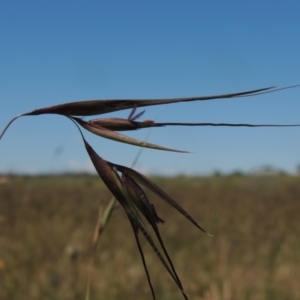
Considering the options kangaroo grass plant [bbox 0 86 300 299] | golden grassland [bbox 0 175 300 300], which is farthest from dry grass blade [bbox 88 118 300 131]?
golden grassland [bbox 0 175 300 300]

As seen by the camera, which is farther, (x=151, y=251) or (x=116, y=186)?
(x=151, y=251)

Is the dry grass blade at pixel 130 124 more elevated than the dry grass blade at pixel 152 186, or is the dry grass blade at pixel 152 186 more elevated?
the dry grass blade at pixel 130 124

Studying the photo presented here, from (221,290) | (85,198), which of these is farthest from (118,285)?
(85,198)

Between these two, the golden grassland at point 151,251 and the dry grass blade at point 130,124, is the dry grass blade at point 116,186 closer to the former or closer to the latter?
the dry grass blade at point 130,124

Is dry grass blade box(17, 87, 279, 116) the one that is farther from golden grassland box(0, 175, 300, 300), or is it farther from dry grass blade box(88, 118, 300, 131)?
golden grassland box(0, 175, 300, 300)

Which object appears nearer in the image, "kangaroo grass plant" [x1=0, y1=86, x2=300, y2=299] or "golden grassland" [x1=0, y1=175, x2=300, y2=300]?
"kangaroo grass plant" [x1=0, y1=86, x2=300, y2=299]

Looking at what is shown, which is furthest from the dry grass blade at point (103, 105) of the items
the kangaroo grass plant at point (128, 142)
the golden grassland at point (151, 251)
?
the golden grassland at point (151, 251)

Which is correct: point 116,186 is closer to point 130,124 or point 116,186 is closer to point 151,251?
point 130,124

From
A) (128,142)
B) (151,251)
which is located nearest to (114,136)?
(128,142)

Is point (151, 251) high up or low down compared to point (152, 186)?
down
